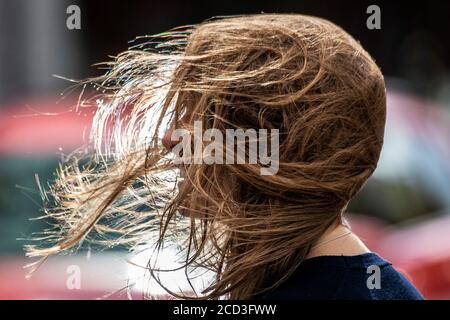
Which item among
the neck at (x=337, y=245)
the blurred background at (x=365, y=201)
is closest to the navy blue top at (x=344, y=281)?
the neck at (x=337, y=245)

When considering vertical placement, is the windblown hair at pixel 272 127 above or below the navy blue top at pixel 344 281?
above

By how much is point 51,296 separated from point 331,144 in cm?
288

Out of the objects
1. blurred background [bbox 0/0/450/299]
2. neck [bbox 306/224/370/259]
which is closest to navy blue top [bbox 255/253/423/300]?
neck [bbox 306/224/370/259]

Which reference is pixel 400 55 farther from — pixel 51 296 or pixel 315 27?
pixel 315 27

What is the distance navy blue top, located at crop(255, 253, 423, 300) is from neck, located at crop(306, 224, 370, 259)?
0.04 ft

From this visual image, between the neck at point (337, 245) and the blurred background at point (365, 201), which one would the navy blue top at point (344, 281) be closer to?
the neck at point (337, 245)

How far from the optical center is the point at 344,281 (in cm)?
144

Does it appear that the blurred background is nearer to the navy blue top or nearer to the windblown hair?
the windblown hair

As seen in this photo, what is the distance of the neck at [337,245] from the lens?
4.94ft

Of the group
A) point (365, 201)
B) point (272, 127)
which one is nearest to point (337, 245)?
point (272, 127)

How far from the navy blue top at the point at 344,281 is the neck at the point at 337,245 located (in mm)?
12

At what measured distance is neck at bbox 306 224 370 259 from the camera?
150 centimetres

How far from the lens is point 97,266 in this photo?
A: 4188 millimetres
